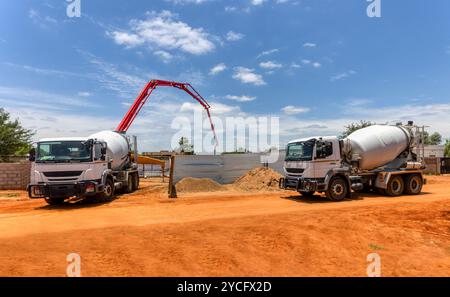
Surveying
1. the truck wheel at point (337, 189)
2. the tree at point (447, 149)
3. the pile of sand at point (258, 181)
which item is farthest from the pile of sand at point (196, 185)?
the tree at point (447, 149)

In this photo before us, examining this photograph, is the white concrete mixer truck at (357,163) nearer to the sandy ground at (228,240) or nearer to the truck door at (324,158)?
the truck door at (324,158)

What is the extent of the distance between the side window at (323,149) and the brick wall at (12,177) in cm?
1994

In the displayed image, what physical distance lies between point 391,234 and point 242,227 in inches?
175

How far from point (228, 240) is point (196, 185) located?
454 inches

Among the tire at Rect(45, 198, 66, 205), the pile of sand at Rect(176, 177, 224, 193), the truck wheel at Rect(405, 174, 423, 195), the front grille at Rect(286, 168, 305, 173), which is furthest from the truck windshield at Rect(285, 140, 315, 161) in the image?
the tire at Rect(45, 198, 66, 205)

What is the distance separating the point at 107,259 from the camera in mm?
6633

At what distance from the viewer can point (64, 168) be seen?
13.5 meters

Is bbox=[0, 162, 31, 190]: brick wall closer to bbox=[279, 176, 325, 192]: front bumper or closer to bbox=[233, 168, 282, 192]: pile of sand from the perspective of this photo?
bbox=[233, 168, 282, 192]: pile of sand

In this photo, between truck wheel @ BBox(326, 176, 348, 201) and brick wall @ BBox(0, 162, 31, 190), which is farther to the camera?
brick wall @ BBox(0, 162, 31, 190)

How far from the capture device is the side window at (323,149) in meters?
15.1

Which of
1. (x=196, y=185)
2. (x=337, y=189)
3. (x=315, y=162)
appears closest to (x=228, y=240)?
(x=315, y=162)

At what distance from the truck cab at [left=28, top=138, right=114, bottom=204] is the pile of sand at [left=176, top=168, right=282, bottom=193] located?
609 centimetres

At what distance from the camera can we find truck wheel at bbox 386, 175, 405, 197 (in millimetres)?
17041
